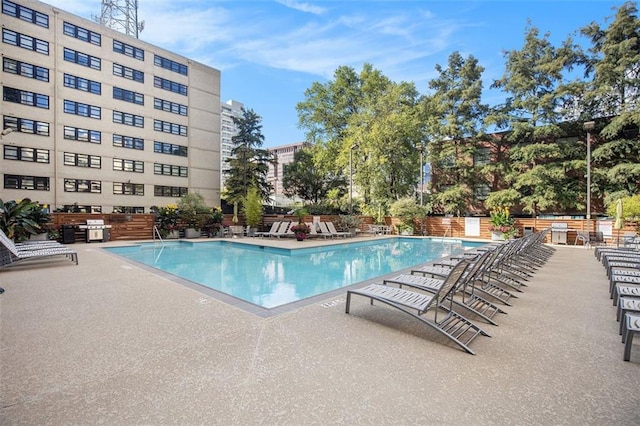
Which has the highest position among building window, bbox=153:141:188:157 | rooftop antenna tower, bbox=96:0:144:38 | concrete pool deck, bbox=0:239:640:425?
rooftop antenna tower, bbox=96:0:144:38

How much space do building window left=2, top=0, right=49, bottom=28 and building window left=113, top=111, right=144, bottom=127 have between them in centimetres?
710

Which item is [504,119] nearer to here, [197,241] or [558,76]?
[558,76]

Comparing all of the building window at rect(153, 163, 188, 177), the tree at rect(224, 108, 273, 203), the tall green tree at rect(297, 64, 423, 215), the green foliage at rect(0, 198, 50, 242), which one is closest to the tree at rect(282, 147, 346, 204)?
the tree at rect(224, 108, 273, 203)

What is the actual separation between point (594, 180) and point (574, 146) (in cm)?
287

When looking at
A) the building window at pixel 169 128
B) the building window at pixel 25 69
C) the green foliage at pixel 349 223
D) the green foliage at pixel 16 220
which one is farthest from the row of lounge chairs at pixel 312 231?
the building window at pixel 25 69

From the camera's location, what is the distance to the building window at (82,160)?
23.8 metres

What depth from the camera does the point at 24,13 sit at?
22.1 m

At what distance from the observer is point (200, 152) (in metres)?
31.5

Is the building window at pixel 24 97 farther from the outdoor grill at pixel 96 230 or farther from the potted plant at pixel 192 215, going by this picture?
the potted plant at pixel 192 215

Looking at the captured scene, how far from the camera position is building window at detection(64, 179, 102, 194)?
77.5 feet

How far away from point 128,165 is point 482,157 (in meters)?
29.3

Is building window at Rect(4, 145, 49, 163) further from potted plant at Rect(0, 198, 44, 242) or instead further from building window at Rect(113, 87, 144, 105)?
potted plant at Rect(0, 198, 44, 242)

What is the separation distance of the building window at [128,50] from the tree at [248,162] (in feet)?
31.8

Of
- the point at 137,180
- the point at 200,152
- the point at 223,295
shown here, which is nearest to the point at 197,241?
the point at 223,295
